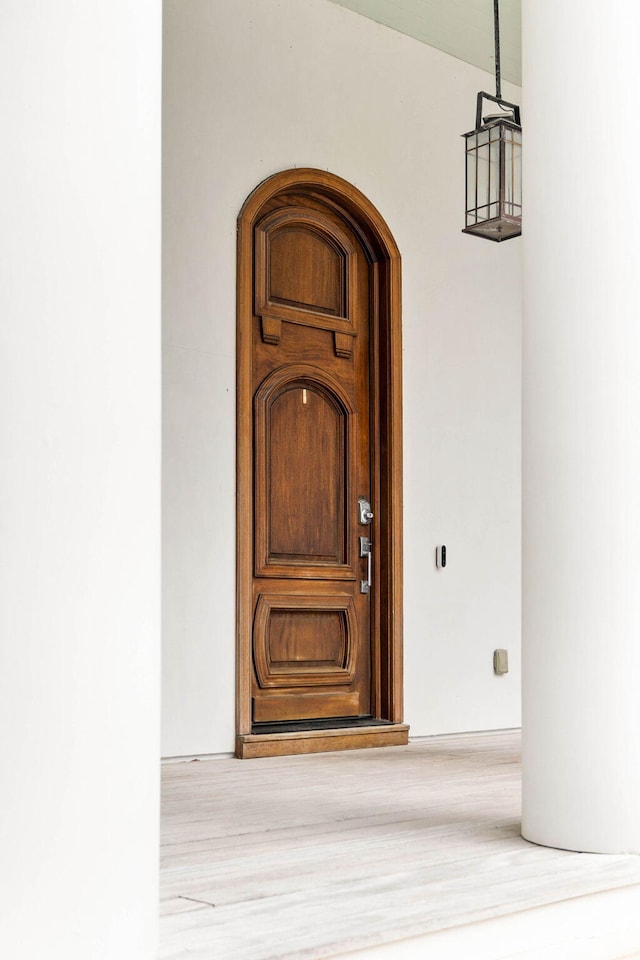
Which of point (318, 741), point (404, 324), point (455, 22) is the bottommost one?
point (318, 741)

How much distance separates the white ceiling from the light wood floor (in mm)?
3465

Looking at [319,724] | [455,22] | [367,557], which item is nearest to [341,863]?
[319,724]

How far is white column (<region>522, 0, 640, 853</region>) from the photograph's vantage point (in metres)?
2.47

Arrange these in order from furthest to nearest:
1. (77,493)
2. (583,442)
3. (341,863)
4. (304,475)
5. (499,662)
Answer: (499,662) → (304,475) → (583,442) → (341,863) → (77,493)

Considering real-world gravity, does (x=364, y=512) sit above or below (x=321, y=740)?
above

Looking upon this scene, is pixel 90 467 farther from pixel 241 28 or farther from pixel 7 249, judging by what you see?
pixel 241 28

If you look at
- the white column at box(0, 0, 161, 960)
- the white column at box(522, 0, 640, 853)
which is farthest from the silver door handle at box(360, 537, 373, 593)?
the white column at box(0, 0, 161, 960)

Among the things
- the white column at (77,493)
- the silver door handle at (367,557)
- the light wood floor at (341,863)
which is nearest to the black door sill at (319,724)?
the silver door handle at (367,557)

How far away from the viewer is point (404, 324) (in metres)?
5.22

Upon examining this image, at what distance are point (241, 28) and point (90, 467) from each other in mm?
3691

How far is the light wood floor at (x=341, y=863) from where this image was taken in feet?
5.85

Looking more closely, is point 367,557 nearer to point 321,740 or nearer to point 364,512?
point 364,512

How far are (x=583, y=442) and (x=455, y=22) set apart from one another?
11.1 feet

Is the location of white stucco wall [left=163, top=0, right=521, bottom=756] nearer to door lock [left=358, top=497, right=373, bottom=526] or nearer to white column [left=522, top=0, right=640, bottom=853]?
door lock [left=358, top=497, right=373, bottom=526]
